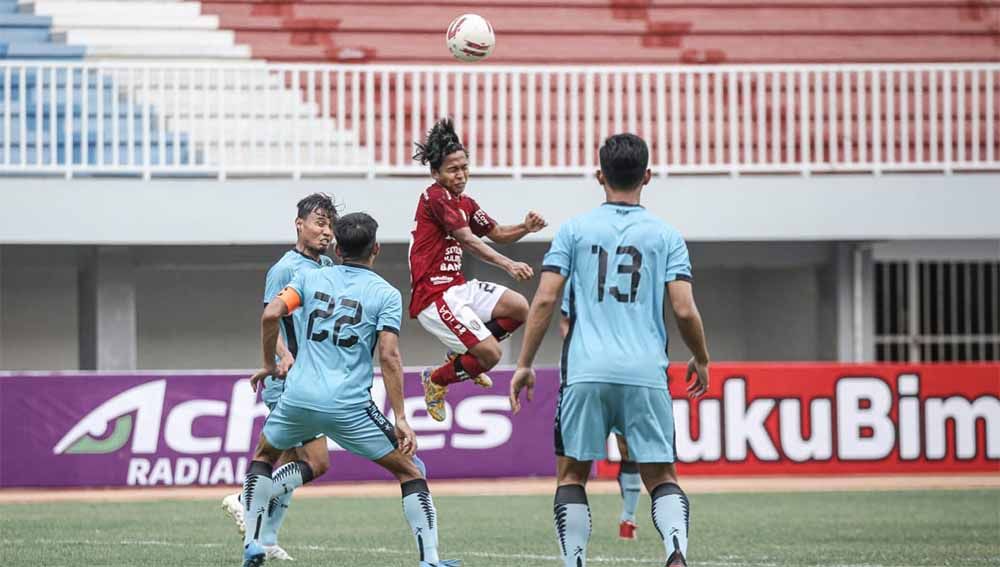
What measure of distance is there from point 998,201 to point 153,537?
37.1 ft

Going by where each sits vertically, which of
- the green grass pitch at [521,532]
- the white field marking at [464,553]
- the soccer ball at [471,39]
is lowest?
the green grass pitch at [521,532]

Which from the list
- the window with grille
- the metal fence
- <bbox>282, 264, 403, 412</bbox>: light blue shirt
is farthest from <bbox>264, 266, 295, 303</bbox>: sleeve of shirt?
the window with grille

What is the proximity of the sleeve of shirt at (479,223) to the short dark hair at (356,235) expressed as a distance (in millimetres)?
1672

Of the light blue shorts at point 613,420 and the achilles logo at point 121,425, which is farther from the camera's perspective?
the achilles logo at point 121,425

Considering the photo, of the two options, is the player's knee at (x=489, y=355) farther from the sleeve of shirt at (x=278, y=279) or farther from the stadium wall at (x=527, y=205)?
the stadium wall at (x=527, y=205)

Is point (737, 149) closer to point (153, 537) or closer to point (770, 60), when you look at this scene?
point (770, 60)

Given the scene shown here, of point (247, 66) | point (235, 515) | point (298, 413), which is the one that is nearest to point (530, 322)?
point (298, 413)

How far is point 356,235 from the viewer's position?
7992mm

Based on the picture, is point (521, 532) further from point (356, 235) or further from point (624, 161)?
point (624, 161)

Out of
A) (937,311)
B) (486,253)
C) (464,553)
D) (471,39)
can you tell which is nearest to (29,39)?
(471,39)

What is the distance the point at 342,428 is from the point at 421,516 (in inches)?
24.4

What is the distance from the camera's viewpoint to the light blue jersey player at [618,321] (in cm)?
701

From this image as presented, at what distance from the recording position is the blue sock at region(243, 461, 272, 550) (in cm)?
859

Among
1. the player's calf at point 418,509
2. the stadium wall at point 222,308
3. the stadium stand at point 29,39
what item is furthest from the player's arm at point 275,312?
the stadium wall at point 222,308
